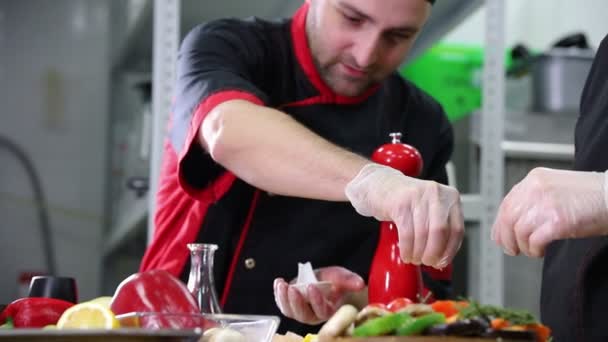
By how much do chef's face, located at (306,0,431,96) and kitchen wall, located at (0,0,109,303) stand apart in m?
2.18

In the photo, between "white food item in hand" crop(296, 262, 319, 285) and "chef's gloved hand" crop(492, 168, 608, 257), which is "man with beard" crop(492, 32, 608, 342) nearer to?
"chef's gloved hand" crop(492, 168, 608, 257)

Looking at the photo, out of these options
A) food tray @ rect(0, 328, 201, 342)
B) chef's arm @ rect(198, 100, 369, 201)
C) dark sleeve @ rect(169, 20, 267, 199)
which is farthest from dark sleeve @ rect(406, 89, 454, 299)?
food tray @ rect(0, 328, 201, 342)

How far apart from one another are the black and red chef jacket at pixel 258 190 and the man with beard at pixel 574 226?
0.93 ft

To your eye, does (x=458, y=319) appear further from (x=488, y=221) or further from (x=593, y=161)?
(x=488, y=221)

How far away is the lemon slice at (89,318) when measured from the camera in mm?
577

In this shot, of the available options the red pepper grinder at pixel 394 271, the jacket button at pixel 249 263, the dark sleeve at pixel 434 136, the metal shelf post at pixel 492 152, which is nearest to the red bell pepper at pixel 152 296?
the red pepper grinder at pixel 394 271

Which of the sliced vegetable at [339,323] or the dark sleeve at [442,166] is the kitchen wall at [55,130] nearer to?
the dark sleeve at [442,166]

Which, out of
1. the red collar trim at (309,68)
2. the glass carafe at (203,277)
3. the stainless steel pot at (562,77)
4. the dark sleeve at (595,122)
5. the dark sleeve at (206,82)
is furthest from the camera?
the stainless steel pot at (562,77)

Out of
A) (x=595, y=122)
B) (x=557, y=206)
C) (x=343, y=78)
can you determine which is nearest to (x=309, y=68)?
(x=343, y=78)

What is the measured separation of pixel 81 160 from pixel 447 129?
2200mm

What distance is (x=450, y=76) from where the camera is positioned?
2.44 metres

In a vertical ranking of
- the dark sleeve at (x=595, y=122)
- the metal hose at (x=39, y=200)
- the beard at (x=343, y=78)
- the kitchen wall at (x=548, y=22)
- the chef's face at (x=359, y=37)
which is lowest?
the metal hose at (x=39, y=200)

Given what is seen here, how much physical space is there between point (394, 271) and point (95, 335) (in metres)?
0.40

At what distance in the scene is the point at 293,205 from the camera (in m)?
1.36
